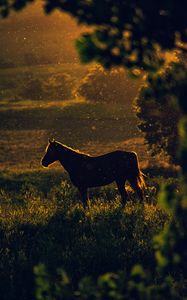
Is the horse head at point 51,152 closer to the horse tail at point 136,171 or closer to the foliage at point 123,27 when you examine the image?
the horse tail at point 136,171

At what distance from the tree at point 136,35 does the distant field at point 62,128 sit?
93.3 ft

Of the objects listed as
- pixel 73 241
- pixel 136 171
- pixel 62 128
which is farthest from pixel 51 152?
pixel 62 128

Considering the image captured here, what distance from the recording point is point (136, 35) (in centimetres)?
410

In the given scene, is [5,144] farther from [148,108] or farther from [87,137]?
[148,108]

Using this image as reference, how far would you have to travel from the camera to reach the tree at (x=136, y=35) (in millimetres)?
3918

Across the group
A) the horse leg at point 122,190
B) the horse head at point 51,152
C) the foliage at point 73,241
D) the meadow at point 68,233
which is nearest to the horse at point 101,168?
the horse leg at point 122,190

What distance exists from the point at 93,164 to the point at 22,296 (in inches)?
327

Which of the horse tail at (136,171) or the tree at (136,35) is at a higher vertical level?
the tree at (136,35)

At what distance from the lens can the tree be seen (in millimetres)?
3918

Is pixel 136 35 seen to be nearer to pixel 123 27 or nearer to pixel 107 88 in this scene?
pixel 123 27

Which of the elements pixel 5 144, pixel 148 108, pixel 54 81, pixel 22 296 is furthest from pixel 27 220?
pixel 54 81

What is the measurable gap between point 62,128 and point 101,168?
30.5 meters

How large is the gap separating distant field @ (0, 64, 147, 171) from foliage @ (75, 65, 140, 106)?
1.27 metres

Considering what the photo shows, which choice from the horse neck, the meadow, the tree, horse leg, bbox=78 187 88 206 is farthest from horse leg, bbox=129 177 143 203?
the tree
